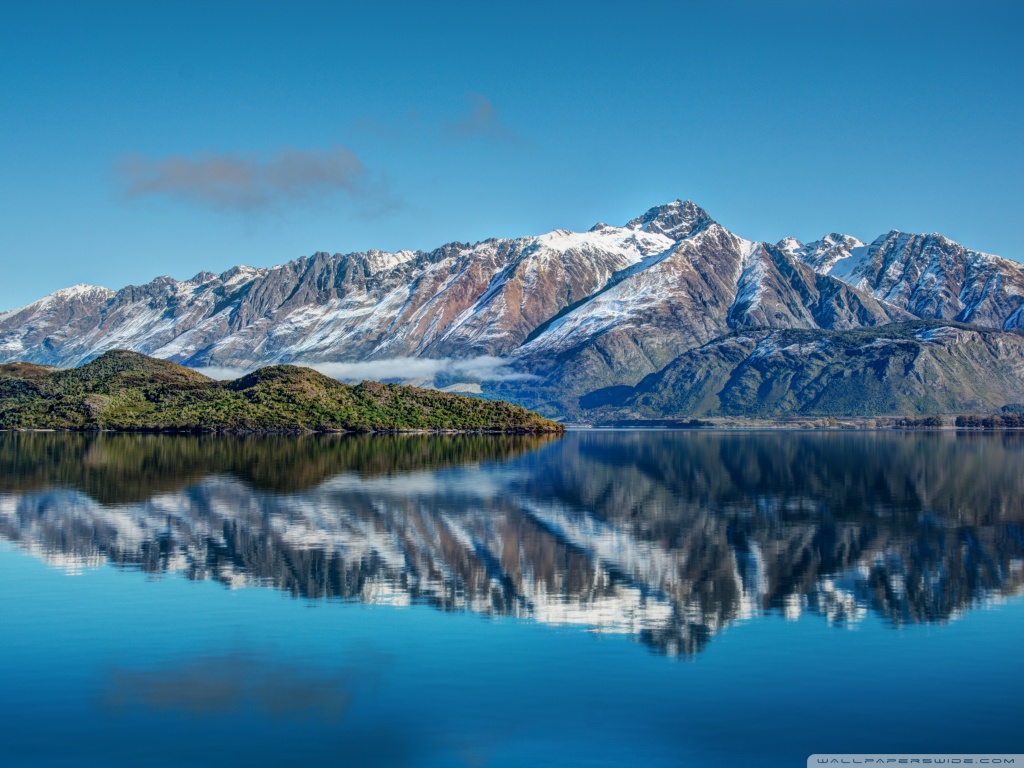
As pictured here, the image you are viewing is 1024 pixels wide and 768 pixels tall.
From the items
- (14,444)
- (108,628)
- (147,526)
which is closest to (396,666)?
(108,628)

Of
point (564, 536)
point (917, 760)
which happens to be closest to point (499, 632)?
point (917, 760)

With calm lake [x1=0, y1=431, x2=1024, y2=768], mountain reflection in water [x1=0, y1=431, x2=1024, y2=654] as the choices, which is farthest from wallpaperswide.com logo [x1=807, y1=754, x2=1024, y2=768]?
mountain reflection in water [x1=0, y1=431, x2=1024, y2=654]

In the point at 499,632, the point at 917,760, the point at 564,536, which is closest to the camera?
the point at 917,760

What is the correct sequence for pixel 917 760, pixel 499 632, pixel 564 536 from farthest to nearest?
pixel 564 536 < pixel 499 632 < pixel 917 760

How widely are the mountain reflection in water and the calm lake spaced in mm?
370

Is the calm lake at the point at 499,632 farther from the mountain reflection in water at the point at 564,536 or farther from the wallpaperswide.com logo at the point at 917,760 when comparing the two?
the wallpaperswide.com logo at the point at 917,760

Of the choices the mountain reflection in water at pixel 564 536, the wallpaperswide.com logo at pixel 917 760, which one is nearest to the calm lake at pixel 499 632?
the mountain reflection in water at pixel 564 536

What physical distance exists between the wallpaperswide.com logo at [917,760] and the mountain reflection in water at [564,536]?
40.0ft

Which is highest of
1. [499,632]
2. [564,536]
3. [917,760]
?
[564,536]

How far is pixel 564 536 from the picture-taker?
7038 centimetres

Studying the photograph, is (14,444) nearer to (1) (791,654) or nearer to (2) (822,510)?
(2) (822,510)

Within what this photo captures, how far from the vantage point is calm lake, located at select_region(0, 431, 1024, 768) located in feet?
101

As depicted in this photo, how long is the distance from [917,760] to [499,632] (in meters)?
18.4

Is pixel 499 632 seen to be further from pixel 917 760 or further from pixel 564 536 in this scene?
pixel 564 536
